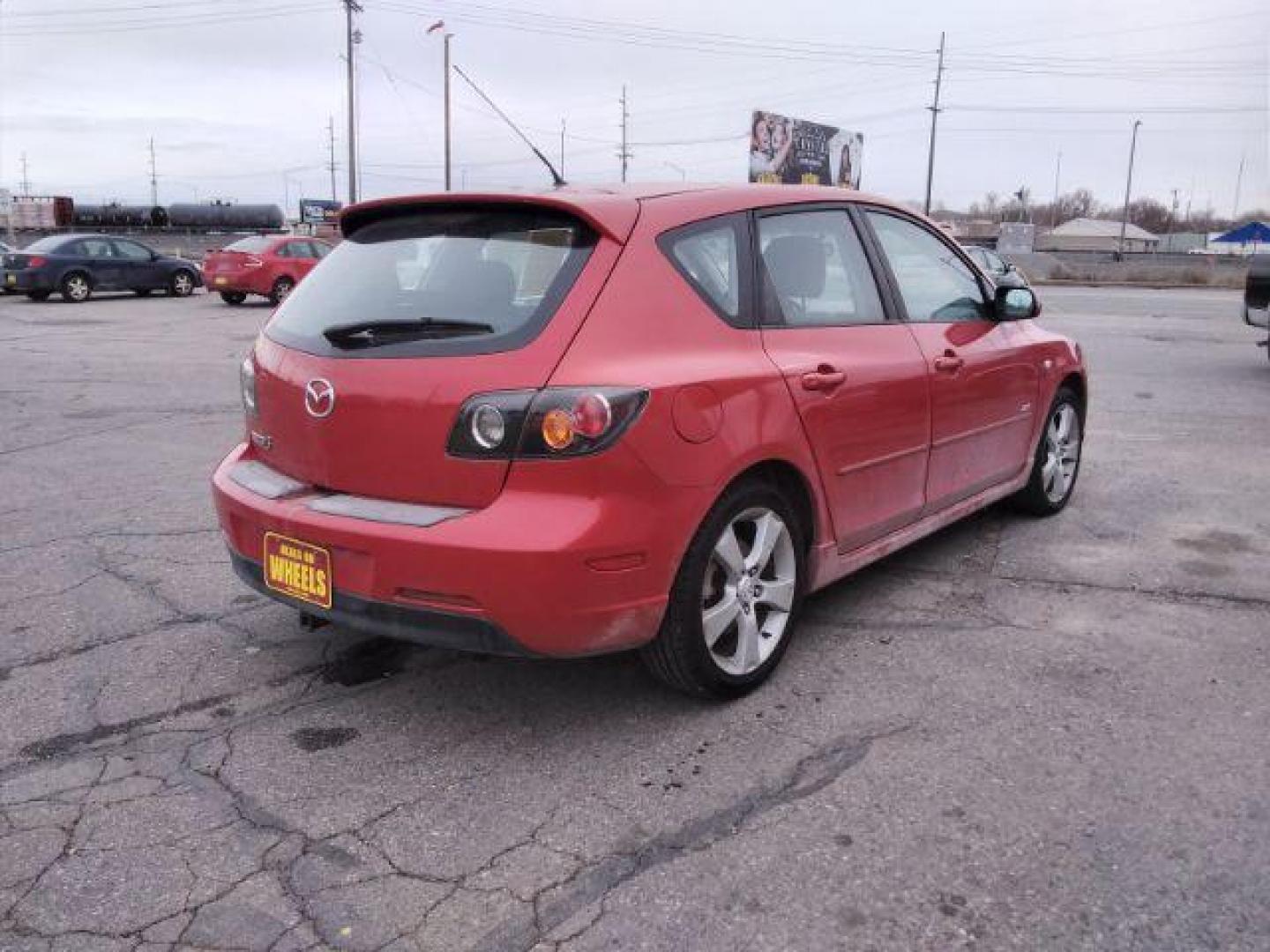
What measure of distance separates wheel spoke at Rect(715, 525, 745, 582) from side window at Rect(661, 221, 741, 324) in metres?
0.68

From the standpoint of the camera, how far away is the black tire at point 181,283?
24.8 metres

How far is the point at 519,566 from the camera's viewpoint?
113 inches

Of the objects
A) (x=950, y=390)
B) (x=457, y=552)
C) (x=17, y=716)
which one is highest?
(x=950, y=390)

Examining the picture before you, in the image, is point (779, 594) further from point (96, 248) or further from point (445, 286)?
point (96, 248)

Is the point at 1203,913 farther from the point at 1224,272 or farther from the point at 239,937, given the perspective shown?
the point at 1224,272

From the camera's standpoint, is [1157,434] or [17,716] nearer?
[17,716]

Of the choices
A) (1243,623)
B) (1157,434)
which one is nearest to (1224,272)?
(1157,434)

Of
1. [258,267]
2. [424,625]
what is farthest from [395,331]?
[258,267]

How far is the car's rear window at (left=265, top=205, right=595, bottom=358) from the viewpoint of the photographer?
311cm

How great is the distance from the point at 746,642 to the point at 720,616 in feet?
0.60

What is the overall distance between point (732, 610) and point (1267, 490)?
468 cm

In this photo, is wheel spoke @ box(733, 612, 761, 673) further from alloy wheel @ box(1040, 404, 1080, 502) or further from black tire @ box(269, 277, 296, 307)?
black tire @ box(269, 277, 296, 307)

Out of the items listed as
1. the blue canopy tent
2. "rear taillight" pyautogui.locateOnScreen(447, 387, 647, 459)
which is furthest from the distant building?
"rear taillight" pyautogui.locateOnScreen(447, 387, 647, 459)

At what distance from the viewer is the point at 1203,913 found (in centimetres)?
245
